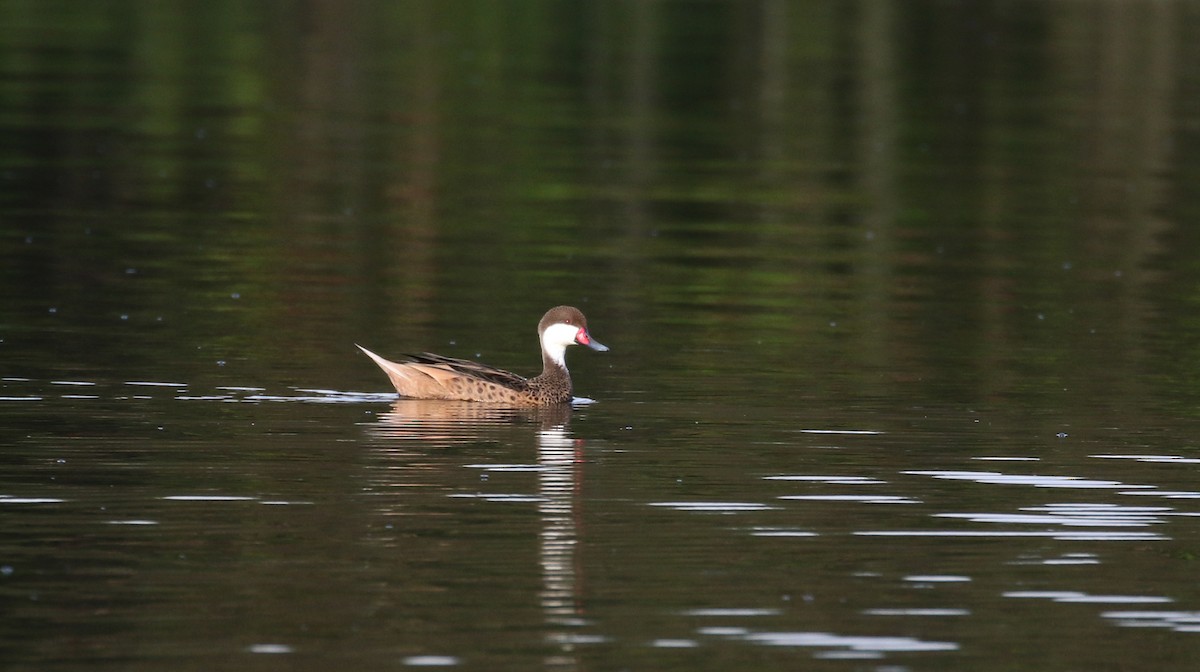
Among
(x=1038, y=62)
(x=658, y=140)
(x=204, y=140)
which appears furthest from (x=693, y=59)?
(x=204, y=140)

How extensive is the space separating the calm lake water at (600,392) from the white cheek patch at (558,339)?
364 mm

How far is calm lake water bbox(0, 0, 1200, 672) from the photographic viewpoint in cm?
957

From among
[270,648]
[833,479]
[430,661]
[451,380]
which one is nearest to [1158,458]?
[833,479]

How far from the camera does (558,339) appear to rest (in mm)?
15641

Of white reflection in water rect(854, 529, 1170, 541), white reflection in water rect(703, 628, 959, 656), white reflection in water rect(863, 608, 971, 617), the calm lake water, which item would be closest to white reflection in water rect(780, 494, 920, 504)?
the calm lake water

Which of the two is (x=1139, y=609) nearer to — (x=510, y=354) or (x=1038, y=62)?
(x=510, y=354)

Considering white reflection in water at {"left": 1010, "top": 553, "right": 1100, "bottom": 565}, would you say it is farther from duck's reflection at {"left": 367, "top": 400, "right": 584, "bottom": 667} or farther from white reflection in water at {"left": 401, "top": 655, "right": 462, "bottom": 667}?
white reflection in water at {"left": 401, "top": 655, "right": 462, "bottom": 667}

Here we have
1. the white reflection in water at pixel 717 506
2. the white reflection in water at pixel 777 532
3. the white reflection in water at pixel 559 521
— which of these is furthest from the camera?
the white reflection in water at pixel 717 506

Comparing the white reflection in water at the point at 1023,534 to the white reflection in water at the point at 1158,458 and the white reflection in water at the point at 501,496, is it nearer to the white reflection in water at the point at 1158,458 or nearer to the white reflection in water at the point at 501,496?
the white reflection in water at the point at 501,496

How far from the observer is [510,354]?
17.0m

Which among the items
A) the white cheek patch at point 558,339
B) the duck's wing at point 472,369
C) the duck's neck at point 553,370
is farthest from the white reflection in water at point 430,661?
the white cheek patch at point 558,339

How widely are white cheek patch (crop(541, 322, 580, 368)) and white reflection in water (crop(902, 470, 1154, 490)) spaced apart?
3.62 meters

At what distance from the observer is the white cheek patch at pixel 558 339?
51.2 ft

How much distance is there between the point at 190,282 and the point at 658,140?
16.8 metres
